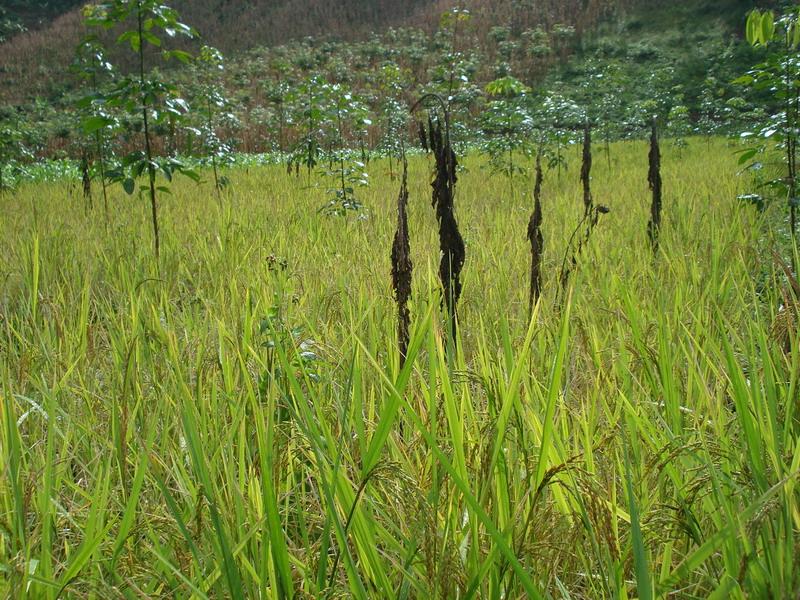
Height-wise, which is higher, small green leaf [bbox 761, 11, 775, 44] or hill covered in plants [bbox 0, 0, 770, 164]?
hill covered in plants [bbox 0, 0, 770, 164]

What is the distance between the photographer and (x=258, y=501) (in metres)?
0.95

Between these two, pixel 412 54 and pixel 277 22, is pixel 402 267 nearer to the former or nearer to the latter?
pixel 412 54

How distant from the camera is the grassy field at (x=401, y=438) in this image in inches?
29.6

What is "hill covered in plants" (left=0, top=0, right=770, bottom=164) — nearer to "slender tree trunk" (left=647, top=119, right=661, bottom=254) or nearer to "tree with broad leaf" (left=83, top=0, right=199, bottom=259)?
"slender tree trunk" (left=647, top=119, right=661, bottom=254)

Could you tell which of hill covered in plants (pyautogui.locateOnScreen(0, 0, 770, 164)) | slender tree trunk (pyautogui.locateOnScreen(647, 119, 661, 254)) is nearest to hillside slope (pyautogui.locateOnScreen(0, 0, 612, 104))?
hill covered in plants (pyautogui.locateOnScreen(0, 0, 770, 164))

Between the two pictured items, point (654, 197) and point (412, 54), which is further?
point (412, 54)

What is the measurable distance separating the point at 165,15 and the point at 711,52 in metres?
19.3

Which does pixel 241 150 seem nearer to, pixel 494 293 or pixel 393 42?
pixel 393 42

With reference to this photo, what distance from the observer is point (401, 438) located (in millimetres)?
1255

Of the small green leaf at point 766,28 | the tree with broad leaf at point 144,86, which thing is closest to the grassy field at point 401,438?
the tree with broad leaf at point 144,86

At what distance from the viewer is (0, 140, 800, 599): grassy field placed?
751mm

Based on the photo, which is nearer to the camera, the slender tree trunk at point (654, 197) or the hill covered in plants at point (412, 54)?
the slender tree trunk at point (654, 197)

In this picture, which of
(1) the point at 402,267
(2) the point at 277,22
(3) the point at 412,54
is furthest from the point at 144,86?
(2) the point at 277,22

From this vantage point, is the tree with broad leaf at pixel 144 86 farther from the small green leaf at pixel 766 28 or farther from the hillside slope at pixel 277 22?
the hillside slope at pixel 277 22
